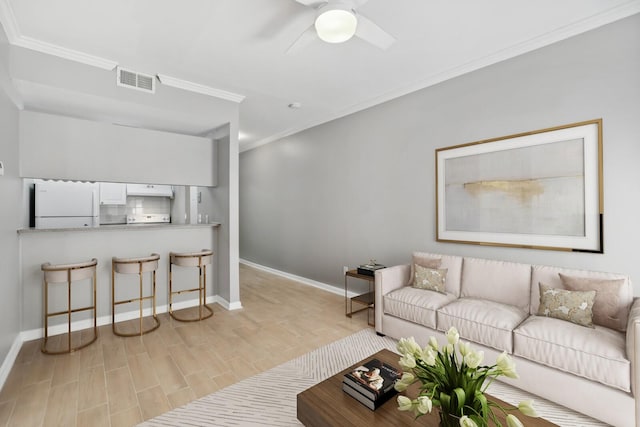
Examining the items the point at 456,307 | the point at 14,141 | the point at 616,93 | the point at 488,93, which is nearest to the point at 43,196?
the point at 14,141

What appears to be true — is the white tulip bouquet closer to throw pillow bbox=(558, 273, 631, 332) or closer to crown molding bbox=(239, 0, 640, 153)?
throw pillow bbox=(558, 273, 631, 332)

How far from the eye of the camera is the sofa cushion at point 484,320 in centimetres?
227

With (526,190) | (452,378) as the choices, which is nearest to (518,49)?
(526,190)

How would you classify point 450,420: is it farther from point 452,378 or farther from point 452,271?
point 452,271

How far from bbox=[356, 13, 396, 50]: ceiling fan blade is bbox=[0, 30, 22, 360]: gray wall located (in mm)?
2860

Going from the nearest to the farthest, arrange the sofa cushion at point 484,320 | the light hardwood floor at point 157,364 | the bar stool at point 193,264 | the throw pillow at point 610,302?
the light hardwood floor at point 157,364, the throw pillow at point 610,302, the sofa cushion at point 484,320, the bar stool at point 193,264

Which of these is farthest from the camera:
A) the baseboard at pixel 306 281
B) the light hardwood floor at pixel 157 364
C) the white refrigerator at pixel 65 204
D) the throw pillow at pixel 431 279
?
the baseboard at pixel 306 281

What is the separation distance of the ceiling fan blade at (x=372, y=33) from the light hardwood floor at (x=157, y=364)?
2.80 metres

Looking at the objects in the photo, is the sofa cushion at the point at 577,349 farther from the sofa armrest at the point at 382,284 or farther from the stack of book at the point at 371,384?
the sofa armrest at the point at 382,284

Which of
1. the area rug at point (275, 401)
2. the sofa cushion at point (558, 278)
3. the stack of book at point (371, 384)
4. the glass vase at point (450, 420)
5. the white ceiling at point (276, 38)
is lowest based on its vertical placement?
the area rug at point (275, 401)

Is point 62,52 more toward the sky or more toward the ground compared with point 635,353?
more toward the sky

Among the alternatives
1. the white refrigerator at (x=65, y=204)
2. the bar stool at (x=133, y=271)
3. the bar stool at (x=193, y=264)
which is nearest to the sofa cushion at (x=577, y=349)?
the bar stool at (x=193, y=264)

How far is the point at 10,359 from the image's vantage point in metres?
2.54

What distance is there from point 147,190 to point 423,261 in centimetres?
538
